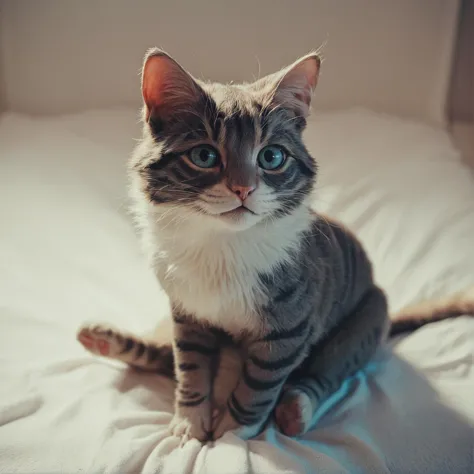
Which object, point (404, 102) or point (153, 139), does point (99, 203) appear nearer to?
point (153, 139)

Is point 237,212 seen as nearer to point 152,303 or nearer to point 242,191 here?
point 242,191

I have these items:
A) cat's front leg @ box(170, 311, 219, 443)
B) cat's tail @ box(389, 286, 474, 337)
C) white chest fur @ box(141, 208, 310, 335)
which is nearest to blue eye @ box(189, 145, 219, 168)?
white chest fur @ box(141, 208, 310, 335)

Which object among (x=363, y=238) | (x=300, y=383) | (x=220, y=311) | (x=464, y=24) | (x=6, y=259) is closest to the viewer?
(x=220, y=311)

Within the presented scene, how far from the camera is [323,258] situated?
1.13m

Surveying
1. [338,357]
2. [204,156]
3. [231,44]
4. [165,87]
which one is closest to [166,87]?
[165,87]

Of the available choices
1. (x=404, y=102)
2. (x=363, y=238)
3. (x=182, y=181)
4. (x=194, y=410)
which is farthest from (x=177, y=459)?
(x=404, y=102)

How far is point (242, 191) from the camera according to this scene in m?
0.88

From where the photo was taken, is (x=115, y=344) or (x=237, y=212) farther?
(x=115, y=344)

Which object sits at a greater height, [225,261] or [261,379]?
[225,261]

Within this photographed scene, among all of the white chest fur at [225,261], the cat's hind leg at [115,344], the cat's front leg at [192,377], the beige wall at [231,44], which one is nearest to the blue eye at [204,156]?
the white chest fur at [225,261]

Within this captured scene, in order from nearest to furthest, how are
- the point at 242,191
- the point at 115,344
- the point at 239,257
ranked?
the point at 242,191 → the point at 239,257 → the point at 115,344

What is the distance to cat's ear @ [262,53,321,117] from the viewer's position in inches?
39.8

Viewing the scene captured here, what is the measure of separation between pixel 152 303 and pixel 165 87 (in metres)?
0.67

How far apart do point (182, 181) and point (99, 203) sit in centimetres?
87
